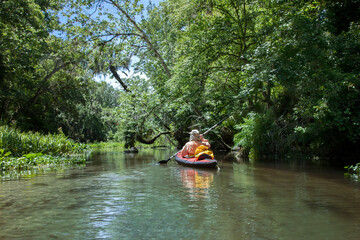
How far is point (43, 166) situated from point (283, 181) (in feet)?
26.9

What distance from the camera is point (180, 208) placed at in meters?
5.00

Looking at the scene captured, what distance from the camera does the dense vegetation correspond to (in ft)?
35.1

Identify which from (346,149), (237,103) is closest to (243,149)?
(237,103)

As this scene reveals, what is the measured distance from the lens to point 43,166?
11.0m

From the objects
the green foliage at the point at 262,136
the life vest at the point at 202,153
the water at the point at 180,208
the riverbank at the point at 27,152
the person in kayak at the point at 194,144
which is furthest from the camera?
the green foliage at the point at 262,136

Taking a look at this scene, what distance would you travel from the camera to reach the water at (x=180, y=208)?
3.81 meters

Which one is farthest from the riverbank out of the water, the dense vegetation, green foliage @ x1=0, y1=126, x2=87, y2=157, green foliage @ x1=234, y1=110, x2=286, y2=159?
green foliage @ x1=234, y1=110, x2=286, y2=159

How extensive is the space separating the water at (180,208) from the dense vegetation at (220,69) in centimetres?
419

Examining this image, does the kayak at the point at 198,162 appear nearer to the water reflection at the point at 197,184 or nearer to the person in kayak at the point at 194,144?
the person in kayak at the point at 194,144

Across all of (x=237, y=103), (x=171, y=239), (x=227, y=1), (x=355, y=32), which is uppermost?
(x=227, y=1)

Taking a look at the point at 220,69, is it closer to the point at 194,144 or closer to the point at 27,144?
the point at 194,144

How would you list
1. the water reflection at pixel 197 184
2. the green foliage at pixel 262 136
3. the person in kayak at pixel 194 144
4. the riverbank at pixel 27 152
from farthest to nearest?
the green foliage at pixel 262 136
the person in kayak at pixel 194 144
the riverbank at pixel 27 152
the water reflection at pixel 197 184

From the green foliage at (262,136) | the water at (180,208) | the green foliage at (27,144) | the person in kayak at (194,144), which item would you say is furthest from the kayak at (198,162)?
the green foliage at (27,144)

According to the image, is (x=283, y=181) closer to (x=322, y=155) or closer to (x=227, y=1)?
(x=322, y=155)
